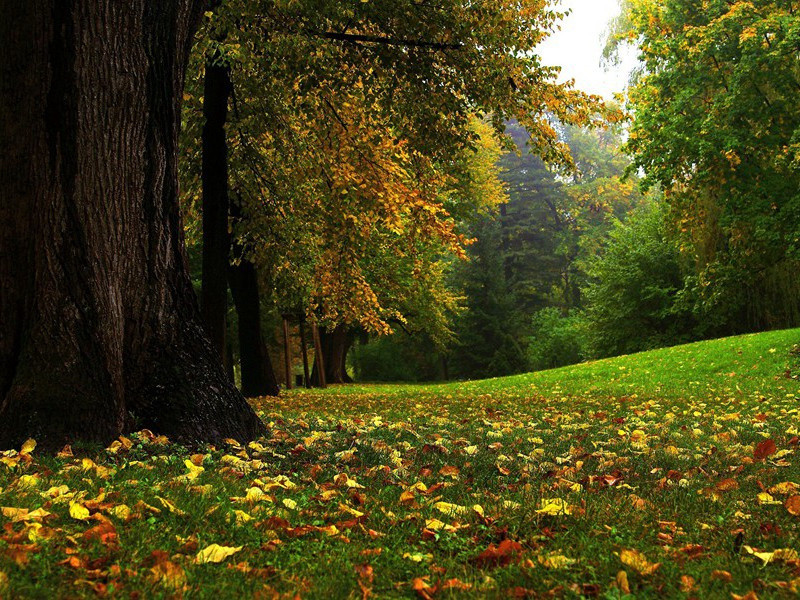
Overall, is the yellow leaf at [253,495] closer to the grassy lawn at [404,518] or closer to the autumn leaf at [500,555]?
the grassy lawn at [404,518]

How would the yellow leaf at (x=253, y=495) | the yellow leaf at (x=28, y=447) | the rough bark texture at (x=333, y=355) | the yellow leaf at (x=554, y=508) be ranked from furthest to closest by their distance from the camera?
the rough bark texture at (x=333, y=355)
the yellow leaf at (x=28, y=447)
the yellow leaf at (x=253, y=495)
the yellow leaf at (x=554, y=508)

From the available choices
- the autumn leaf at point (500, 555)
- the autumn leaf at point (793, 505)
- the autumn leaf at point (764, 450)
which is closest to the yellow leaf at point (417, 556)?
the autumn leaf at point (500, 555)

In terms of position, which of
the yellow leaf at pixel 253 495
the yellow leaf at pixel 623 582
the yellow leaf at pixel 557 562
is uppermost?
the yellow leaf at pixel 253 495

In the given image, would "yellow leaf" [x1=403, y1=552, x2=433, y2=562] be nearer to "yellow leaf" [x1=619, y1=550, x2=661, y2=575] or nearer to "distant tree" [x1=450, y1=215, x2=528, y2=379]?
"yellow leaf" [x1=619, y1=550, x2=661, y2=575]

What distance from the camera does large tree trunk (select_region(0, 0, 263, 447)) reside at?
161 inches

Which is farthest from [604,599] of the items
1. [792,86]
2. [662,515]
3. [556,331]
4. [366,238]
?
[556,331]

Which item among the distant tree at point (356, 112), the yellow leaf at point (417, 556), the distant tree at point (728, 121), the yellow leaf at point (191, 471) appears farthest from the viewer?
the distant tree at point (728, 121)

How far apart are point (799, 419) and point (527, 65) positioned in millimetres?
5706

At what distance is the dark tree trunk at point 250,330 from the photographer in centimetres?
1291

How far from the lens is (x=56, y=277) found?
4.14m

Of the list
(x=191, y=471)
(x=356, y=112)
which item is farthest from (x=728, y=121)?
(x=191, y=471)

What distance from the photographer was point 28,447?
3709 mm

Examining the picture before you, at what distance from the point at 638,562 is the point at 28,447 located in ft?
11.2

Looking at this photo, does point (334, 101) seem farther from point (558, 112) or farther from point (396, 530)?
point (396, 530)
